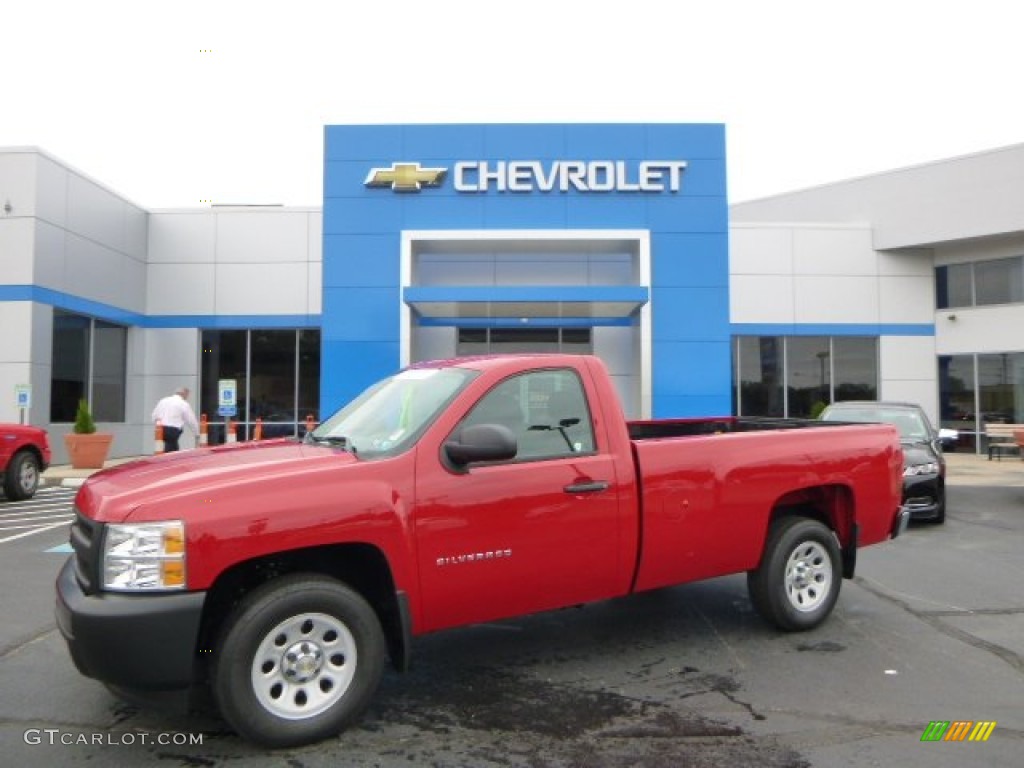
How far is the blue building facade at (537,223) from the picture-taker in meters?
18.7

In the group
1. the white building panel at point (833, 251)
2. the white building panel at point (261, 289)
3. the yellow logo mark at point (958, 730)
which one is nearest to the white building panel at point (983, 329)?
the white building panel at point (833, 251)

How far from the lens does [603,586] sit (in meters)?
4.56

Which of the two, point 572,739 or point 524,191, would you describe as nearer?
point 572,739

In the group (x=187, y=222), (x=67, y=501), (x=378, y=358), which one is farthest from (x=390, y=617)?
Answer: (x=187, y=222)

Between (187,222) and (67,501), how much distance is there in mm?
11816

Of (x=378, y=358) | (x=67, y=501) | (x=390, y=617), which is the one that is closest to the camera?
(x=390, y=617)

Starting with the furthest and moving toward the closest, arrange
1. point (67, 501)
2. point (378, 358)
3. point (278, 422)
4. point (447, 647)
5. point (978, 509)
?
point (278, 422)
point (378, 358)
point (67, 501)
point (978, 509)
point (447, 647)

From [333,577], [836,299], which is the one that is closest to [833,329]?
[836,299]

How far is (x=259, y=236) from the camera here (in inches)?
879

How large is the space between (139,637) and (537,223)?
1665 cm

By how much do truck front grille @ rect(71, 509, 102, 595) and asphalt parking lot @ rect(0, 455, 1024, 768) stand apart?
79 centimetres

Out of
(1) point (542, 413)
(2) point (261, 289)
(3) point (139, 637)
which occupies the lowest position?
(3) point (139, 637)

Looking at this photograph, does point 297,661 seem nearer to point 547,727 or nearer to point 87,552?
point 87,552

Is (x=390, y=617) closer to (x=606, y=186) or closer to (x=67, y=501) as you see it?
(x=67, y=501)
